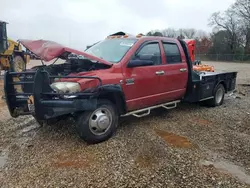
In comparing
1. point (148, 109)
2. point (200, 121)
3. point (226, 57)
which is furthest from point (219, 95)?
point (226, 57)

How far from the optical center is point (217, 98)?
7305 mm

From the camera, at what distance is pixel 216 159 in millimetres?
3918

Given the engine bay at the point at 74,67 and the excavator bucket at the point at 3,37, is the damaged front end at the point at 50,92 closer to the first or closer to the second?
the engine bay at the point at 74,67

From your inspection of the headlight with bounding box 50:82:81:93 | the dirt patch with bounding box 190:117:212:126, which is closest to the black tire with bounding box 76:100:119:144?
the headlight with bounding box 50:82:81:93

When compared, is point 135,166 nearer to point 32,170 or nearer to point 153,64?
point 32,170

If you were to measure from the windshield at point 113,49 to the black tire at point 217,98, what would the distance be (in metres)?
3.15

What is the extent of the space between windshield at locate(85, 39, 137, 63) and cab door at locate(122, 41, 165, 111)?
22cm

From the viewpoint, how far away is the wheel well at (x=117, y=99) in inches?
177

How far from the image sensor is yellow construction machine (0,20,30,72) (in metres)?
12.5

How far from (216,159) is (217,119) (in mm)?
2216

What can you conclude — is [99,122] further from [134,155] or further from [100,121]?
[134,155]

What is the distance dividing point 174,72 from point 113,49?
4.87ft

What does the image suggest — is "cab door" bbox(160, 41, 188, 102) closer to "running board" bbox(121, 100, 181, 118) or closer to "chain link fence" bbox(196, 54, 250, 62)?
"running board" bbox(121, 100, 181, 118)

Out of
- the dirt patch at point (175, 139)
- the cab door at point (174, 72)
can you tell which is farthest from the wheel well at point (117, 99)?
the cab door at point (174, 72)
